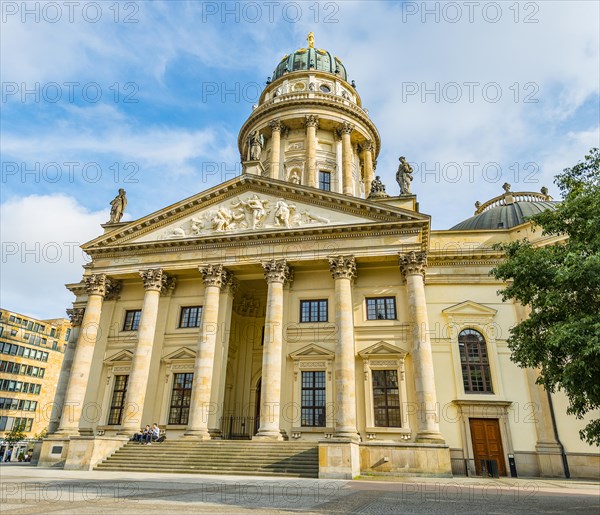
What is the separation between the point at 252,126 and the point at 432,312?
26959 millimetres

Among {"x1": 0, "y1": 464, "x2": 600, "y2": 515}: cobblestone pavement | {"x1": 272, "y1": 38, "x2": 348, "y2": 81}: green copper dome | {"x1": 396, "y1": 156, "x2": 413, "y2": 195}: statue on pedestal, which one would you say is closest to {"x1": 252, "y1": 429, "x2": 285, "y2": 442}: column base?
{"x1": 0, "y1": 464, "x2": 600, "y2": 515}: cobblestone pavement

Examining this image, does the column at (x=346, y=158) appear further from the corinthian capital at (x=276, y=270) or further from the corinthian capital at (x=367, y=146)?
the corinthian capital at (x=276, y=270)

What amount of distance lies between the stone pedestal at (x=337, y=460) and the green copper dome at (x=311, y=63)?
130 feet

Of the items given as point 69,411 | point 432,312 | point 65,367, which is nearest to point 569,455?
point 432,312

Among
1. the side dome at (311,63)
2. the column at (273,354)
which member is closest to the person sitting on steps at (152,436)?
the column at (273,354)

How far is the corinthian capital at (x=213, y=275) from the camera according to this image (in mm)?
26359

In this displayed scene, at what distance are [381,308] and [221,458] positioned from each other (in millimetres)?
12089

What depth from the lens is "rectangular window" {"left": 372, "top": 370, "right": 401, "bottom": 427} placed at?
77.9 ft

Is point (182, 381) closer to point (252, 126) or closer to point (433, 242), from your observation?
point (433, 242)

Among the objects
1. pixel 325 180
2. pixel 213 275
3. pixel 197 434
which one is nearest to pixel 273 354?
pixel 197 434

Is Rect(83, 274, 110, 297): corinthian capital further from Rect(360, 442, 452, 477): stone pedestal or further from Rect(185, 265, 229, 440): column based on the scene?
Rect(360, 442, 452, 477): stone pedestal

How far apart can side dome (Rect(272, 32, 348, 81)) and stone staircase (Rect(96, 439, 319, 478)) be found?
1543 inches

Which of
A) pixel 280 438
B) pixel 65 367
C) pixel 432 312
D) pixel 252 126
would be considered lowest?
pixel 280 438

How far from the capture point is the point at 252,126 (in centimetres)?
4428
